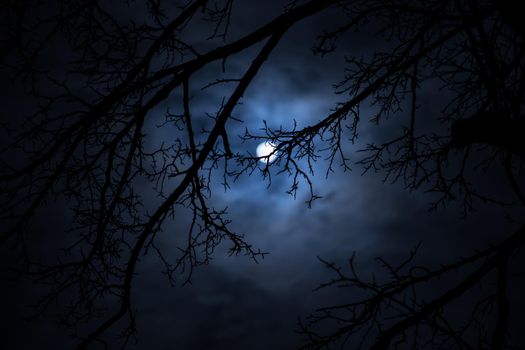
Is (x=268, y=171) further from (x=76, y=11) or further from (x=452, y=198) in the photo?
(x=76, y=11)

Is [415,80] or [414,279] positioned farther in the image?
[415,80]

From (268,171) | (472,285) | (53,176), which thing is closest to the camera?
(472,285)

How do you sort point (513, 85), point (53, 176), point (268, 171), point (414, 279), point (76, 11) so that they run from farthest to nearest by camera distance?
1. point (268, 171)
2. point (513, 85)
3. point (76, 11)
4. point (53, 176)
5. point (414, 279)

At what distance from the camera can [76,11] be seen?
3.59m

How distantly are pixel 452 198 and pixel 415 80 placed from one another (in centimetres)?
129

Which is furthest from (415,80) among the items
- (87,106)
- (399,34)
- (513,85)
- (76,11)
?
(76,11)

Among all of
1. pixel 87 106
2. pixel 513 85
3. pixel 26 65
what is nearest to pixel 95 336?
pixel 87 106

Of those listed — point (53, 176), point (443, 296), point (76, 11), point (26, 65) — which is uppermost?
point (76, 11)

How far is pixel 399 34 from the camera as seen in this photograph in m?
4.22

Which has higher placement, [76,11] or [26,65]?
[76,11]

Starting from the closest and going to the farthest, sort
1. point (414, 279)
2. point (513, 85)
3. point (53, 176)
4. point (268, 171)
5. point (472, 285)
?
point (472, 285) → point (414, 279) → point (53, 176) → point (513, 85) → point (268, 171)

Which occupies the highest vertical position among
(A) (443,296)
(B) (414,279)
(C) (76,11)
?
(C) (76,11)

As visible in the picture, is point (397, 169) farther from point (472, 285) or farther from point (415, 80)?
point (472, 285)

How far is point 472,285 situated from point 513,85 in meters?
2.20
